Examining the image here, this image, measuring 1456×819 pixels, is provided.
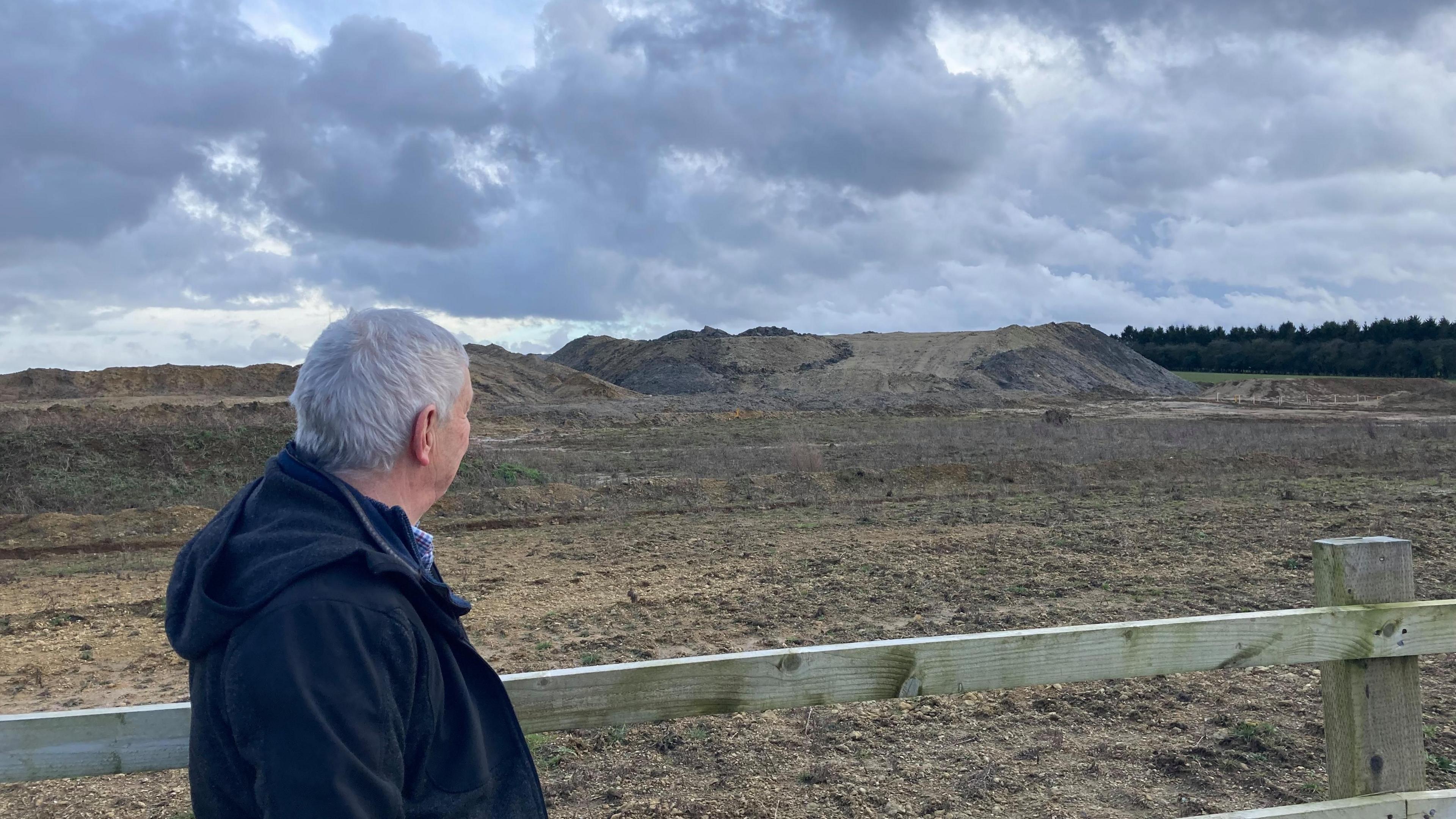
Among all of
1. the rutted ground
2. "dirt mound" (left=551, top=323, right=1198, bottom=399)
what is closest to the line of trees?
"dirt mound" (left=551, top=323, right=1198, bottom=399)

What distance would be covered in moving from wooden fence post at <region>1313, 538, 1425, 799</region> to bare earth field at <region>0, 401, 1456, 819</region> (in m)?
1.39

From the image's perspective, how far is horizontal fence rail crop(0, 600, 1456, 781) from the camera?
2.12 m

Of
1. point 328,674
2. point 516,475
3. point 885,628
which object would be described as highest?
point 328,674

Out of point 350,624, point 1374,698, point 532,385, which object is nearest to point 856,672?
point 350,624

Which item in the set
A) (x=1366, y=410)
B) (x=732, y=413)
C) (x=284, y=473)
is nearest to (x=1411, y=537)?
(x=284, y=473)

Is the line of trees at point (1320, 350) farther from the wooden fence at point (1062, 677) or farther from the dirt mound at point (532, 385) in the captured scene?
the wooden fence at point (1062, 677)

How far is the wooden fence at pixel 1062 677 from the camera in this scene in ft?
6.98

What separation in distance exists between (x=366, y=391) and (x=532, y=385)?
185 feet

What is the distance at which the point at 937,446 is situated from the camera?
2375 centimetres

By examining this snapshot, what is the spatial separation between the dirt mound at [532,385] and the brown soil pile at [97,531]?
3329 centimetres

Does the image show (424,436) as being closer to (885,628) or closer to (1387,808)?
(1387,808)

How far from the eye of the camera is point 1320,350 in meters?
90.2

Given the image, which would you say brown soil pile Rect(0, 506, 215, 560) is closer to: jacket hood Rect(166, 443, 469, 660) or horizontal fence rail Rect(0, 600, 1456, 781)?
horizontal fence rail Rect(0, 600, 1456, 781)

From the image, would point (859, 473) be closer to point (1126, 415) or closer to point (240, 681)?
point (240, 681)
